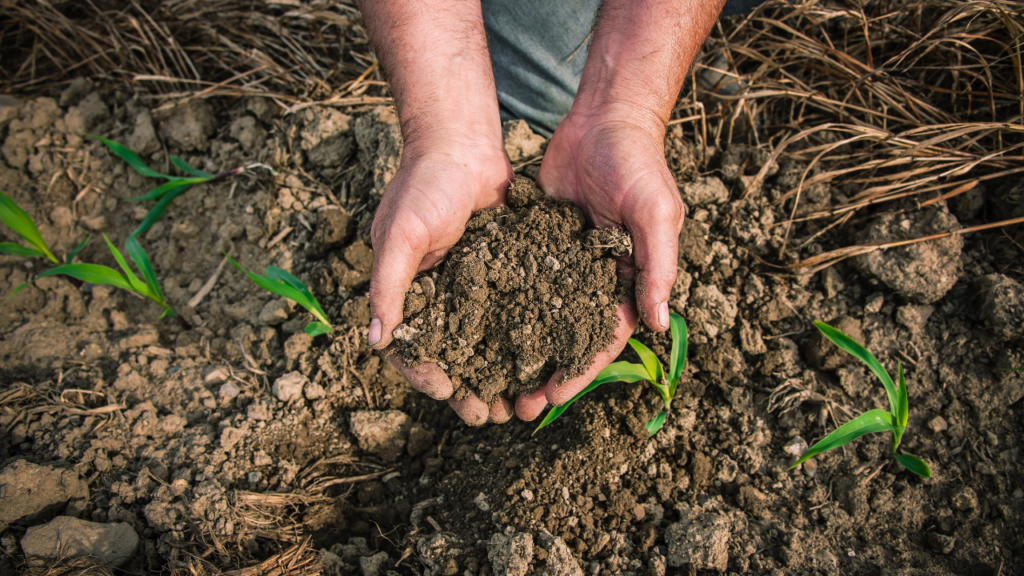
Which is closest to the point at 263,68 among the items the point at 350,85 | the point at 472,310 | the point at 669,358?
the point at 350,85

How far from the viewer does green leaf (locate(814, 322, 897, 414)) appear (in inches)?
62.8

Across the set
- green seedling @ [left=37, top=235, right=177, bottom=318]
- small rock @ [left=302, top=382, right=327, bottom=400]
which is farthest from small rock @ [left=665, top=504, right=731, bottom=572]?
green seedling @ [left=37, top=235, right=177, bottom=318]

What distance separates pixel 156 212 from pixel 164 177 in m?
0.17

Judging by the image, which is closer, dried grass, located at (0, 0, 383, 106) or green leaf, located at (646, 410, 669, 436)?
green leaf, located at (646, 410, 669, 436)

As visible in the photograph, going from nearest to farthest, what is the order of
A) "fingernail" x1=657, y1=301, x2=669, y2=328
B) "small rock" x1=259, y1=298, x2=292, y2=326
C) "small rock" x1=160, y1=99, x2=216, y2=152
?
"fingernail" x1=657, y1=301, x2=669, y2=328
"small rock" x1=259, y1=298, x2=292, y2=326
"small rock" x1=160, y1=99, x2=216, y2=152

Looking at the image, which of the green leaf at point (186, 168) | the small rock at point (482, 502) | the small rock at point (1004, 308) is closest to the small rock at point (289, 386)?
the small rock at point (482, 502)

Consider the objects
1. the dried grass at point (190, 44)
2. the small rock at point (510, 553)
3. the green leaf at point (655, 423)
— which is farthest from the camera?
the dried grass at point (190, 44)

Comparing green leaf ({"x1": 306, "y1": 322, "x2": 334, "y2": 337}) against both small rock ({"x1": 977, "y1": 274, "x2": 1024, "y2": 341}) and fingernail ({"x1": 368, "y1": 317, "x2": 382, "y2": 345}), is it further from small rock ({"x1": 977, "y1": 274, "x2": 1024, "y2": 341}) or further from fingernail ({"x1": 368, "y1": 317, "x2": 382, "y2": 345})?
small rock ({"x1": 977, "y1": 274, "x2": 1024, "y2": 341})

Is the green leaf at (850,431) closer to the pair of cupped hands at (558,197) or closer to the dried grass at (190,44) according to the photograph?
the pair of cupped hands at (558,197)

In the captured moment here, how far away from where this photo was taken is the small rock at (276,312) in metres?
2.01

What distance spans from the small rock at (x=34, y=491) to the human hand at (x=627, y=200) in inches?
53.8

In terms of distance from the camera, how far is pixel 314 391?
1837 millimetres

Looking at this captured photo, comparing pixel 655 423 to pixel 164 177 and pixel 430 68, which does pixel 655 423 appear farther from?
pixel 164 177

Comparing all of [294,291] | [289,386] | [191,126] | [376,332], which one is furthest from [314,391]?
[191,126]
